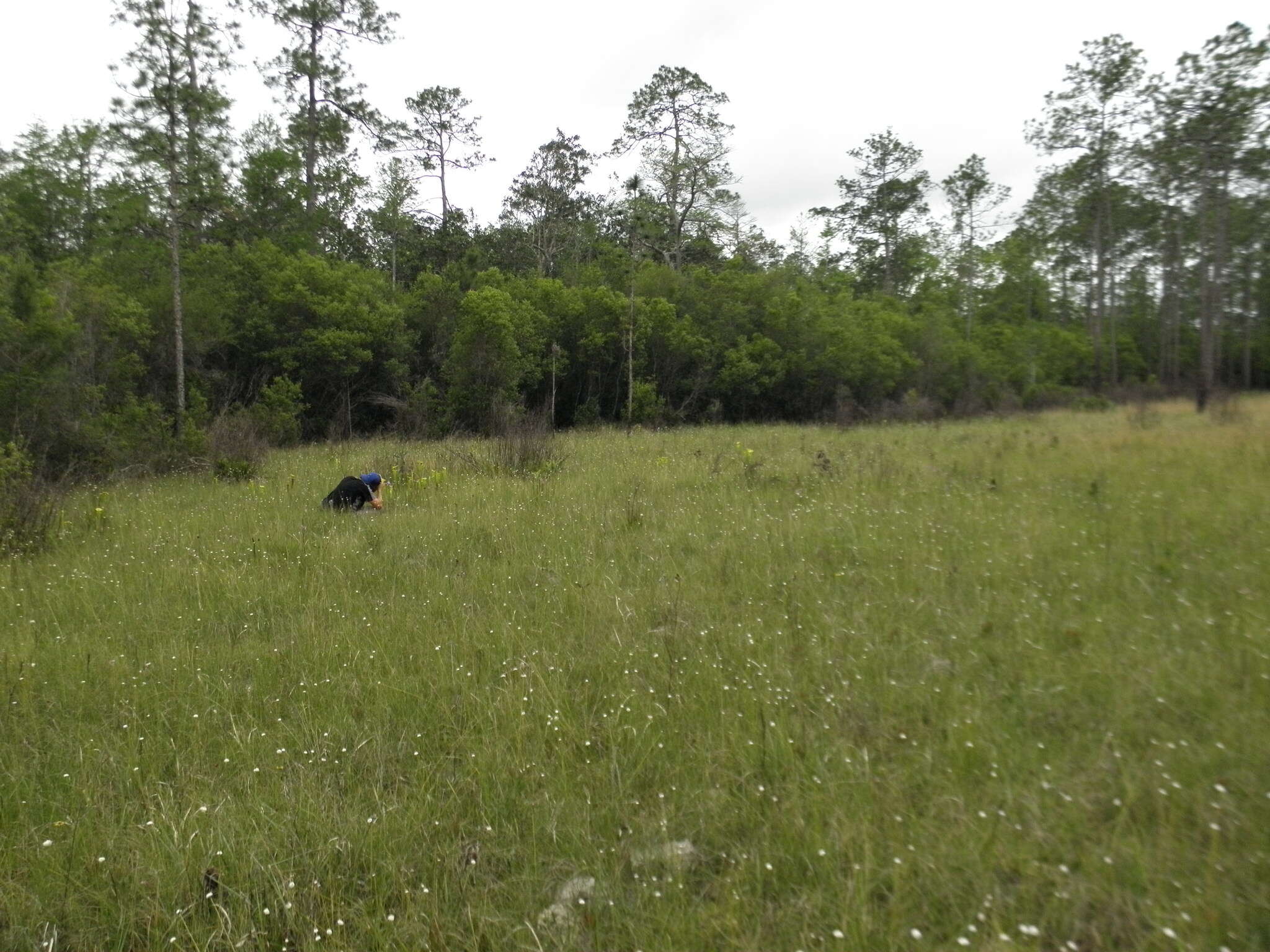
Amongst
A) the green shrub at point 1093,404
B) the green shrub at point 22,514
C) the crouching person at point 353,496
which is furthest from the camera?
the green shrub at point 1093,404

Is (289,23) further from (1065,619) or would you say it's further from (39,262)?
(1065,619)

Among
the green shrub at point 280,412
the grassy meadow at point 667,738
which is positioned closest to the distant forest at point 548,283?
the green shrub at point 280,412

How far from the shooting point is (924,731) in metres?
3.32

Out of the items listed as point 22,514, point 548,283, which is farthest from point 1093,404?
point 22,514

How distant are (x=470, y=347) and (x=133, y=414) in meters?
8.34

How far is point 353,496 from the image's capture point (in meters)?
8.94

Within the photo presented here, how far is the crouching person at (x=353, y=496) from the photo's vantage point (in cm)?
889

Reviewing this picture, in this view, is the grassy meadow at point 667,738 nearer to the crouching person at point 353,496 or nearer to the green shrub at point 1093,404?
the crouching person at point 353,496

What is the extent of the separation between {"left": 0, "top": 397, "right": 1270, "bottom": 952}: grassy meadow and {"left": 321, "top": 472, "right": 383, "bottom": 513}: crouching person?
1.79 m

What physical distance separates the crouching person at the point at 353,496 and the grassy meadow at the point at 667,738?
5.87 ft

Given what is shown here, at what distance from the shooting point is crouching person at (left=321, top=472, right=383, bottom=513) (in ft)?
29.2

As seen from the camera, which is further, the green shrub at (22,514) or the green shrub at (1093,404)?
the green shrub at (1093,404)

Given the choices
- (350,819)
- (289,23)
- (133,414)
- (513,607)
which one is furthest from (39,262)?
(350,819)

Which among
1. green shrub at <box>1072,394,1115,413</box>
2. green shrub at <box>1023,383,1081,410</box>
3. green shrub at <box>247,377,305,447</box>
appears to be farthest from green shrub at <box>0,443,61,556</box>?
green shrub at <box>1023,383,1081,410</box>
